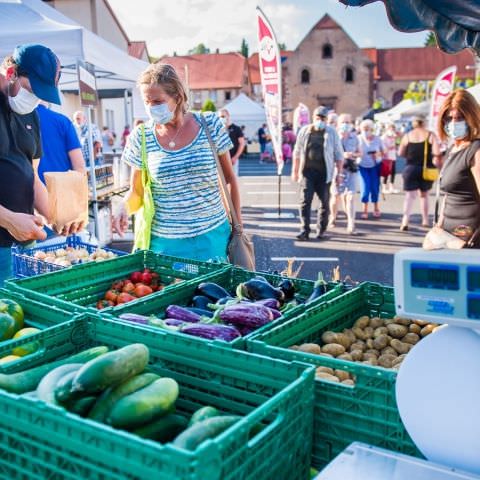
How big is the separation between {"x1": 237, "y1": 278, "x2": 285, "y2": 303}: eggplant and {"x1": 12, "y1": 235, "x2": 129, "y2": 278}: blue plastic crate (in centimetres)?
115

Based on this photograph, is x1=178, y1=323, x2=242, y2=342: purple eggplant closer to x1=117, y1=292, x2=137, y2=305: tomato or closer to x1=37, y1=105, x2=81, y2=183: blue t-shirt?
x1=117, y1=292, x2=137, y2=305: tomato

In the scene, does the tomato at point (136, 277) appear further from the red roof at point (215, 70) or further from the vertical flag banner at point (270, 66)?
the red roof at point (215, 70)

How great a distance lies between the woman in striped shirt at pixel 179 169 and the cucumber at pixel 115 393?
1.90m

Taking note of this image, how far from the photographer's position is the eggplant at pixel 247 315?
217 cm

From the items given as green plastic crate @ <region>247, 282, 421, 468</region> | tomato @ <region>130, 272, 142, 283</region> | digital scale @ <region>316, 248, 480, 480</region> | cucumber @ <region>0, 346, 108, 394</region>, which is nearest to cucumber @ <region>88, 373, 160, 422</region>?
cucumber @ <region>0, 346, 108, 394</region>

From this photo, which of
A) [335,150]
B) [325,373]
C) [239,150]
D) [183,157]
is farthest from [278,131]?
[325,373]

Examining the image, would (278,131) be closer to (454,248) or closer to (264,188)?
(264,188)

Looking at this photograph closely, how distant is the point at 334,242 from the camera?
29.7 ft

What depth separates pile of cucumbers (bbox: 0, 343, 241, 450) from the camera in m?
1.36

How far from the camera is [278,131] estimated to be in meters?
10.3

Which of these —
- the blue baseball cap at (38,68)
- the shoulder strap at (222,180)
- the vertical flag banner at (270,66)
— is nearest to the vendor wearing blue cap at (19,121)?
the blue baseball cap at (38,68)

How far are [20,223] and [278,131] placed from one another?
26.2ft

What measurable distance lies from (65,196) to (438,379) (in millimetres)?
2112

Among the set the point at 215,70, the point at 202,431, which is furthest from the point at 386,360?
the point at 215,70
